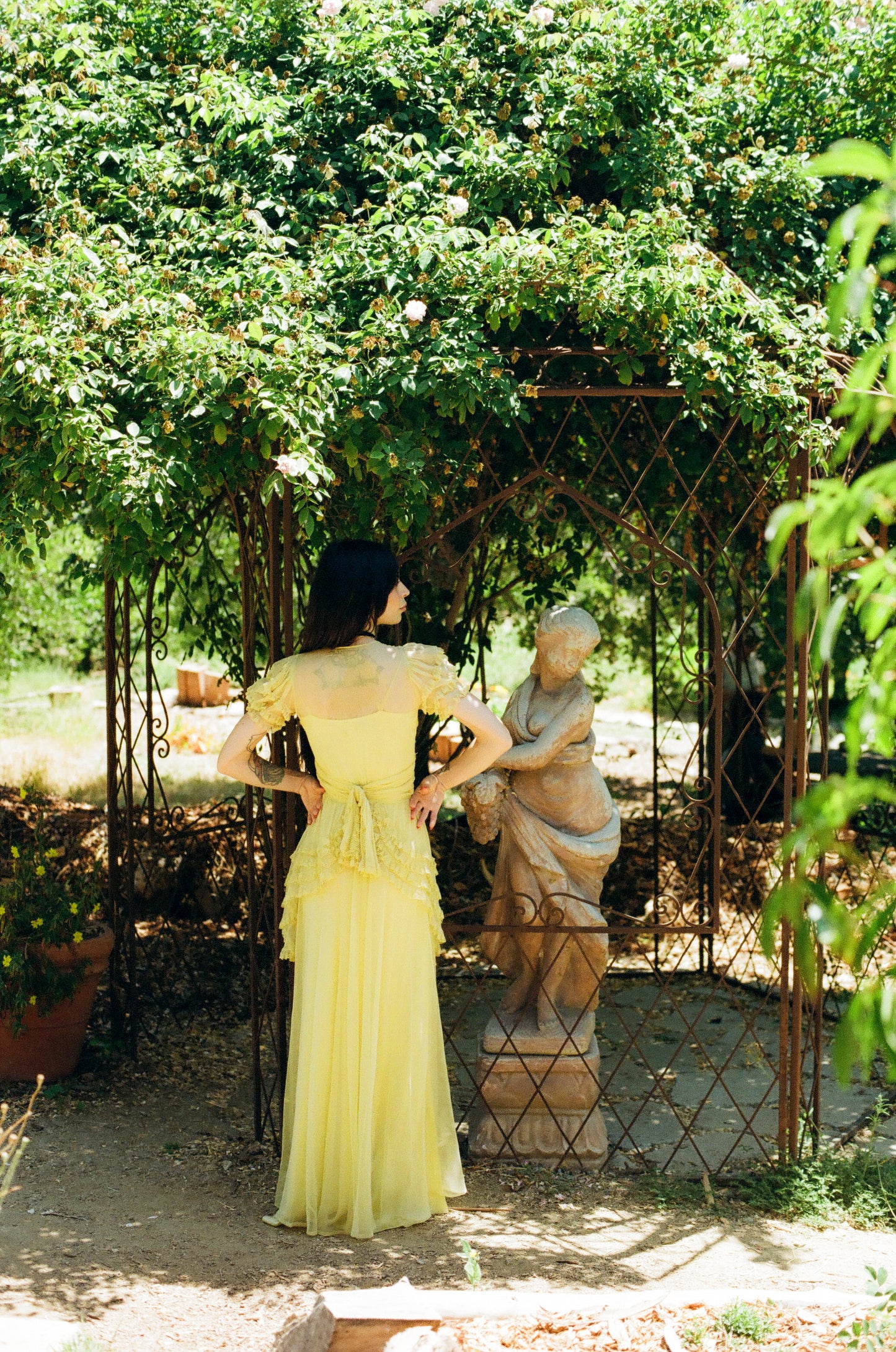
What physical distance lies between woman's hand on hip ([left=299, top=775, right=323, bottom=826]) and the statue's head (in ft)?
3.01

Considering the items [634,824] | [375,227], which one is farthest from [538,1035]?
[634,824]

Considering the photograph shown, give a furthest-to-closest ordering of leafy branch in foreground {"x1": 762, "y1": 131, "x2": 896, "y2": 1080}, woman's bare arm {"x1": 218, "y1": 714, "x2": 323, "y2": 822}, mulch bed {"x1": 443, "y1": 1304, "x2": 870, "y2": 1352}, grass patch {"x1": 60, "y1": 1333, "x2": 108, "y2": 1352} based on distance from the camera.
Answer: woman's bare arm {"x1": 218, "y1": 714, "x2": 323, "y2": 822}
mulch bed {"x1": 443, "y1": 1304, "x2": 870, "y2": 1352}
grass patch {"x1": 60, "y1": 1333, "x2": 108, "y2": 1352}
leafy branch in foreground {"x1": 762, "y1": 131, "x2": 896, "y2": 1080}

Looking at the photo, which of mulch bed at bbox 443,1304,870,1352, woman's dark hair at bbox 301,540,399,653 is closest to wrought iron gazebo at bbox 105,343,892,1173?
woman's dark hair at bbox 301,540,399,653

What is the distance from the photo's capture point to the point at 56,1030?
5.23 metres

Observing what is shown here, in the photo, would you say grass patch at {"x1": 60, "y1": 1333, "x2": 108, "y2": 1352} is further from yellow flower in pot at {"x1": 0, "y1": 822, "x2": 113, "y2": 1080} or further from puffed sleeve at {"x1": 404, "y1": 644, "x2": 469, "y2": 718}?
yellow flower in pot at {"x1": 0, "y1": 822, "x2": 113, "y2": 1080}

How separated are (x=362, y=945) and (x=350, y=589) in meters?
1.06

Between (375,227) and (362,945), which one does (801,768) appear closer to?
(362,945)

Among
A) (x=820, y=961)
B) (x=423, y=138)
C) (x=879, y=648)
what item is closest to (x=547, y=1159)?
(x=820, y=961)

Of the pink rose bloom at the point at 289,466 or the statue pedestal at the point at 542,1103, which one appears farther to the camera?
the statue pedestal at the point at 542,1103

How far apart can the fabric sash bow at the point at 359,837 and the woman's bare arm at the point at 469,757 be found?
0.16 meters

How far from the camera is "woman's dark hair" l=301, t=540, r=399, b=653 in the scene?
3820mm

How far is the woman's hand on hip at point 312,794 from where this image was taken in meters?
4.08

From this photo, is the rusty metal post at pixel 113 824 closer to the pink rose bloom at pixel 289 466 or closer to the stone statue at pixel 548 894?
the stone statue at pixel 548 894

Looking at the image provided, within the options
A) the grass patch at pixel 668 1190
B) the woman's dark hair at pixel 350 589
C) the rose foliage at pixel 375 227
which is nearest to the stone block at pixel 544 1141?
the grass patch at pixel 668 1190
